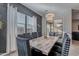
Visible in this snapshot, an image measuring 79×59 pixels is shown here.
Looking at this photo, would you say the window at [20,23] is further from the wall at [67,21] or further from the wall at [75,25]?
the wall at [75,25]

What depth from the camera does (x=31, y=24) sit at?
2055 millimetres

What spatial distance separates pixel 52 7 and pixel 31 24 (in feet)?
1.41

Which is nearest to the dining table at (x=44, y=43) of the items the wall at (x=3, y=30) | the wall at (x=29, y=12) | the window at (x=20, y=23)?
the wall at (x=29, y=12)

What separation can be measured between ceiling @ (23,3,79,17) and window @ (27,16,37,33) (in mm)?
138

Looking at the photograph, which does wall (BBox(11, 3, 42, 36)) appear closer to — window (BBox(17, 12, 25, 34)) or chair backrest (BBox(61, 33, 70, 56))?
window (BBox(17, 12, 25, 34))

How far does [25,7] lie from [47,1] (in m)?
0.35

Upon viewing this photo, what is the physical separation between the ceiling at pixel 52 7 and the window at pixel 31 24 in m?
0.14

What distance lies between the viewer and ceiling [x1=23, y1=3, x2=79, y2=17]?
6.43 feet

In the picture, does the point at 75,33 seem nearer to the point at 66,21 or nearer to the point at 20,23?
the point at 66,21

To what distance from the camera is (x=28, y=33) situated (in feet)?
6.66

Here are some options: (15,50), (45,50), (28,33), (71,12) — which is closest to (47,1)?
(71,12)

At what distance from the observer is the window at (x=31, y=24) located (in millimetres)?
2043

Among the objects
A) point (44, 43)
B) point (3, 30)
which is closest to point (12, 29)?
point (3, 30)

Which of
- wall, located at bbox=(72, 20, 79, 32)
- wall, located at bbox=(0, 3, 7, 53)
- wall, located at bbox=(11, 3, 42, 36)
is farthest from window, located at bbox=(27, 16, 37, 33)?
wall, located at bbox=(72, 20, 79, 32)
